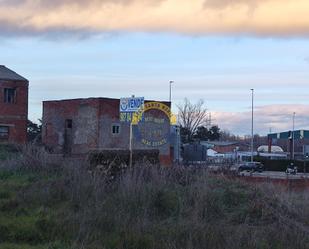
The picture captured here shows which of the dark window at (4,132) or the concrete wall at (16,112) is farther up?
the concrete wall at (16,112)

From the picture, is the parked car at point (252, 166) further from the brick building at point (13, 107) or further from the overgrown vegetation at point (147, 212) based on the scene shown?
the overgrown vegetation at point (147, 212)

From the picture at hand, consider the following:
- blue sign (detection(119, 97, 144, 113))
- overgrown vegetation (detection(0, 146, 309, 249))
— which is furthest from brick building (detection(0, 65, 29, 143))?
overgrown vegetation (detection(0, 146, 309, 249))

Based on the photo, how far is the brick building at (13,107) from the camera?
62.8 meters

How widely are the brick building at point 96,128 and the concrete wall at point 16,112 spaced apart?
365 cm

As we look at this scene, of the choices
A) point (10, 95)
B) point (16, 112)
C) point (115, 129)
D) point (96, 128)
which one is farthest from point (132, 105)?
point (10, 95)

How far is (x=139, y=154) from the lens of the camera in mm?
20641

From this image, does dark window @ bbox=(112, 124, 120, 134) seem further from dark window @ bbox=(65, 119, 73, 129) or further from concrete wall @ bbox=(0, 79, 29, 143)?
concrete wall @ bbox=(0, 79, 29, 143)

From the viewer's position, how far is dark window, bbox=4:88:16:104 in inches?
2494

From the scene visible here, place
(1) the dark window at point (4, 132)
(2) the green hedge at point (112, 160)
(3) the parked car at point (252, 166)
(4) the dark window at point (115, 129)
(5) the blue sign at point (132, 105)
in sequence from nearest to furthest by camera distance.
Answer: (2) the green hedge at point (112, 160) < (5) the blue sign at point (132, 105) < (4) the dark window at point (115, 129) < (1) the dark window at point (4, 132) < (3) the parked car at point (252, 166)

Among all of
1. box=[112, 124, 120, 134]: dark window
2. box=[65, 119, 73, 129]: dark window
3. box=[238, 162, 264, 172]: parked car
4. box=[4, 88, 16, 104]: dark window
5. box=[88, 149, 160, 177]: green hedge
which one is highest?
box=[4, 88, 16, 104]: dark window

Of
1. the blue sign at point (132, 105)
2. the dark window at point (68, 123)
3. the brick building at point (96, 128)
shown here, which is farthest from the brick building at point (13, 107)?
the blue sign at point (132, 105)

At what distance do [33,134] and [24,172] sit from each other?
69.0m

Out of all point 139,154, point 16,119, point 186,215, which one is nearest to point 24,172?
point 139,154

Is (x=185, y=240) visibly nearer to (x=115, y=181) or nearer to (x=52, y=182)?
(x=115, y=181)
